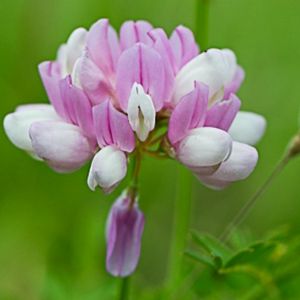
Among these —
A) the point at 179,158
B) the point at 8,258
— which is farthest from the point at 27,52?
the point at 179,158

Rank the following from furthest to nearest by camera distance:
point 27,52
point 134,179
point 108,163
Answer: point 27,52 → point 134,179 → point 108,163

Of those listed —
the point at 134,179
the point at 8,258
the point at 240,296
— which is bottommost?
the point at 8,258

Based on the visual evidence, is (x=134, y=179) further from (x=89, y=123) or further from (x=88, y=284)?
(x=88, y=284)

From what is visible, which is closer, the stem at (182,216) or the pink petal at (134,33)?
the pink petal at (134,33)

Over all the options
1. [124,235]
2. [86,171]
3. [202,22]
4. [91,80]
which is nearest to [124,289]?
[124,235]

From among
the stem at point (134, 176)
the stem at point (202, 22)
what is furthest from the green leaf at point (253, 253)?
the stem at point (202, 22)

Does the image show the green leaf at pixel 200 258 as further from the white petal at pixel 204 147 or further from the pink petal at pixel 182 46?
the pink petal at pixel 182 46
